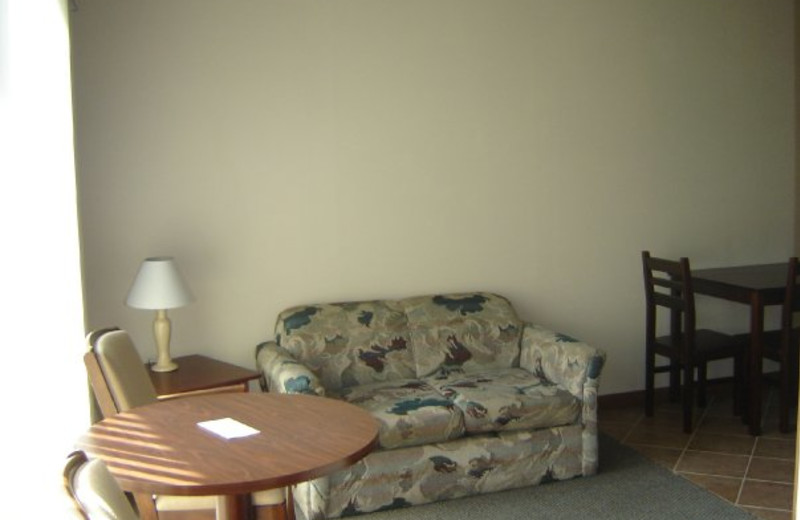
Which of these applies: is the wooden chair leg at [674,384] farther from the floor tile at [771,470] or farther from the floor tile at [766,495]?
the floor tile at [766,495]

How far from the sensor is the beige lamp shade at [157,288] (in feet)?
11.6

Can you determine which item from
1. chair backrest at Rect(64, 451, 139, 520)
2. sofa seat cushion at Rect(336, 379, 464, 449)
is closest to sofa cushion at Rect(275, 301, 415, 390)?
sofa seat cushion at Rect(336, 379, 464, 449)

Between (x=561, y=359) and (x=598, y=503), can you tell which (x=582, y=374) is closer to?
(x=561, y=359)

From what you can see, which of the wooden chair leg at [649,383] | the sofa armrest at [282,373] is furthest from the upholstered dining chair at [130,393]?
the wooden chair leg at [649,383]

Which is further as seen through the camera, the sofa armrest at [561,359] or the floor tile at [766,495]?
the sofa armrest at [561,359]

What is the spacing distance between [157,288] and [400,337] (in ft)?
3.80

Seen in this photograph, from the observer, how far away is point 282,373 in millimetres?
3449

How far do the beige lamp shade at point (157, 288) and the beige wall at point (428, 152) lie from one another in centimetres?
30

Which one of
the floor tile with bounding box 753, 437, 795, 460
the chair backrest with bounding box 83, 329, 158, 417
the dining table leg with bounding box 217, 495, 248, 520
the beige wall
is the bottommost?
the floor tile with bounding box 753, 437, 795, 460

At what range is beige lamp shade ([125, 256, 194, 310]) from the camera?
11.6ft

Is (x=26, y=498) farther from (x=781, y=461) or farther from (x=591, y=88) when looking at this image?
(x=591, y=88)

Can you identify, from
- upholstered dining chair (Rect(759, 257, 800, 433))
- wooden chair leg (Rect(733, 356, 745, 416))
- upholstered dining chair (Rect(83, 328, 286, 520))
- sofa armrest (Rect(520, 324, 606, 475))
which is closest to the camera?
upholstered dining chair (Rect(83, 328, 286, 520))

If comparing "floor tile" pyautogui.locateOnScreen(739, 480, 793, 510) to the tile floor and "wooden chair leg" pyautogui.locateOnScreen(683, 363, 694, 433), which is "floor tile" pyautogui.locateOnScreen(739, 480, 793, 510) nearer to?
the tile floor

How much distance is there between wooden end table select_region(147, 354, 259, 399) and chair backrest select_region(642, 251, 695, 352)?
2.18 metres
